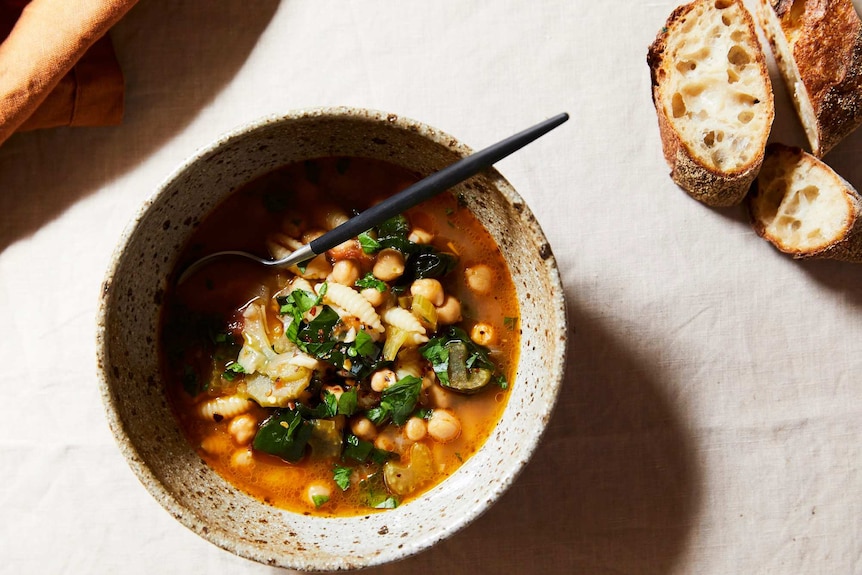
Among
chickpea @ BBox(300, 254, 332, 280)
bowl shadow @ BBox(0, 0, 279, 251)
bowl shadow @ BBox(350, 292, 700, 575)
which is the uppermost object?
bowl shadow @ BBox(0, 0, 279, 251)

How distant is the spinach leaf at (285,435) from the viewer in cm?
250

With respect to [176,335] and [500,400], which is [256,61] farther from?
[500,400]

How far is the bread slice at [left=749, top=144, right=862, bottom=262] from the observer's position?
2.68m

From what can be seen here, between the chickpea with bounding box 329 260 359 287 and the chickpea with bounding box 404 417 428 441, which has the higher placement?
the chickpea with bounding box 329 260 359 287

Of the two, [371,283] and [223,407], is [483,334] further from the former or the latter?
[223,407]

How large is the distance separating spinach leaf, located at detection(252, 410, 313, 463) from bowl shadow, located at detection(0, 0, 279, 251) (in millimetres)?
1101

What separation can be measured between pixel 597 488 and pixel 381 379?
36.1 inches

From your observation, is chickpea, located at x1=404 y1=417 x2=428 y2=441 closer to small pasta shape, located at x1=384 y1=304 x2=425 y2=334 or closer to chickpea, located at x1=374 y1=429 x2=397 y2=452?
chickpea, located at x1=374 y1=429 x2=397 y2=452

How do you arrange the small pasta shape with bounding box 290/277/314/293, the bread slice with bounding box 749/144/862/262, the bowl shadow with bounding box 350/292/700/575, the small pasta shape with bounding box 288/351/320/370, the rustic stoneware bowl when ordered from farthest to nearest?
the bowl shadow with bounding box 350/292/700/575, the bread slice with bounding box 749/144/862/262, the small pasta shape with bounding box 290/277/314/293, the small pasta shape with bounding box 288/351/320/370, the rustic stoneware bowl

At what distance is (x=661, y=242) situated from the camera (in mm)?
2842


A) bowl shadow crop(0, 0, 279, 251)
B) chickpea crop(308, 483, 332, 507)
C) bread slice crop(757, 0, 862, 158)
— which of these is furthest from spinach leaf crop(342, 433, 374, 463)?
bread slice crop(757, 0, 862, 158)

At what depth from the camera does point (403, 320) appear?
2520mm

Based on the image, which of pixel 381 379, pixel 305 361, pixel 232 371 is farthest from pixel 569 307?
pixel 232 371

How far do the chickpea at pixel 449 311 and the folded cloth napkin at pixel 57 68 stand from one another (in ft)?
4.60
